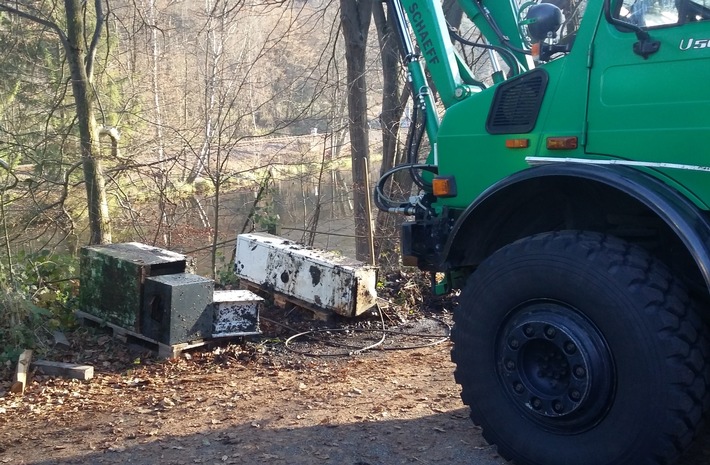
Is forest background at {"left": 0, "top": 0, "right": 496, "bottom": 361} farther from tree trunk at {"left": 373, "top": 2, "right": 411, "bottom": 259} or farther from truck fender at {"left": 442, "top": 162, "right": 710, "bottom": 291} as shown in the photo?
truck fender at {"left": 442, "top": 162, "right": 710, "bottom": 291}

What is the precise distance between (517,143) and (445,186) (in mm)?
637

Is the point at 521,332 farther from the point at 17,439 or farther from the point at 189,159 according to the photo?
the point at 189,159

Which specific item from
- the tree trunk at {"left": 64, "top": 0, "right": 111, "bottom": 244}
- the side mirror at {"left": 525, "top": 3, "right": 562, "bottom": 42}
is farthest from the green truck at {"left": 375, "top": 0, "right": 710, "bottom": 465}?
the tree trunk at {"left": 64, "top": 0, "right": 111, "bottom": 244}

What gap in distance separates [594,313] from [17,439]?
3.65m

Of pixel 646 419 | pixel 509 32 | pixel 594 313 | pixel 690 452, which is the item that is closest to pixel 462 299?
pixel 594 313

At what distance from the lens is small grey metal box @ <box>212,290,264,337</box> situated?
653 cm

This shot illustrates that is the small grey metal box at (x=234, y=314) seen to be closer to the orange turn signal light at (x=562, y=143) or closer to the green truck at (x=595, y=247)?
the green truck at (x=595, y=247)

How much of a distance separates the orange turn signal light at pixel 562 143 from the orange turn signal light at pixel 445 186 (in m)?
0.81

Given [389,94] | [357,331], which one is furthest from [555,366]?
[389,94]

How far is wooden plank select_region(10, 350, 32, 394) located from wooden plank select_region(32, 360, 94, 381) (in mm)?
92

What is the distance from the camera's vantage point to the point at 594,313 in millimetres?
3352

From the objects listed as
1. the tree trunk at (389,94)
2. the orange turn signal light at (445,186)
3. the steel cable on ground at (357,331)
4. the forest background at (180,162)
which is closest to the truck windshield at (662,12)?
the orange turn signal light at (445,186)

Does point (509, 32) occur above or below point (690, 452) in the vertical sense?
above

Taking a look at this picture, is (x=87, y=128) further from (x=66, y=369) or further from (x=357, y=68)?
(x=66, y=369)
